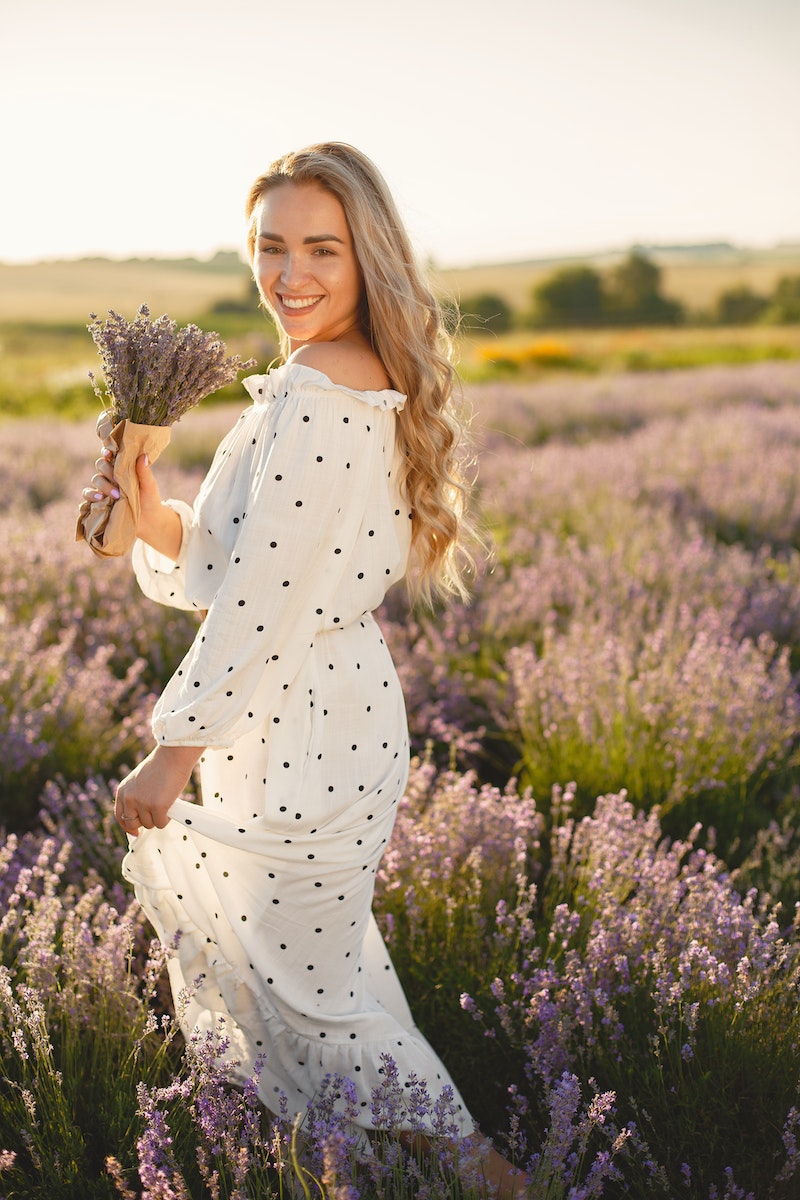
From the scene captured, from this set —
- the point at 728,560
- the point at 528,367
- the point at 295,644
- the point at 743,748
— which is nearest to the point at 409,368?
the point at 295,644

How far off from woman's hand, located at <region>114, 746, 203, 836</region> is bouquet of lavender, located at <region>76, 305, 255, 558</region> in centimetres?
41

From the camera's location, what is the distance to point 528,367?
21.4 meters

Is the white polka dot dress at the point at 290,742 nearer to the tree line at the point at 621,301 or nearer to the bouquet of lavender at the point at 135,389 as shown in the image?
the bouquet of lavender at the point at 135,389

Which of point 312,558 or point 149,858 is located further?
point 149,858

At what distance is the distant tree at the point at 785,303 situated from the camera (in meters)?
35.3

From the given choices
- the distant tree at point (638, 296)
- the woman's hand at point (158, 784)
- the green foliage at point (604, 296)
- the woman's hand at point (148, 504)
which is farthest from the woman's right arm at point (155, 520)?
the green foliage at point (604, 296)

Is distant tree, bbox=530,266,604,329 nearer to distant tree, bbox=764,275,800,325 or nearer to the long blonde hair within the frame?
distant tree, bbox=764,275,800,325

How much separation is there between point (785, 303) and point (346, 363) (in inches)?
1594

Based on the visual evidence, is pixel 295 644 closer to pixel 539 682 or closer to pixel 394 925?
pixel 394 925

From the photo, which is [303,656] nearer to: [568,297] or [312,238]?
[312,238]

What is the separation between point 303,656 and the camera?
173cm

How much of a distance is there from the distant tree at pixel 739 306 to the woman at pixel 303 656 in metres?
39.8

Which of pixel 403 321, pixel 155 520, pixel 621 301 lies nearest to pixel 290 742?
pixel 155 520

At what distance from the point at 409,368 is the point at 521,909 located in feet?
3.99
